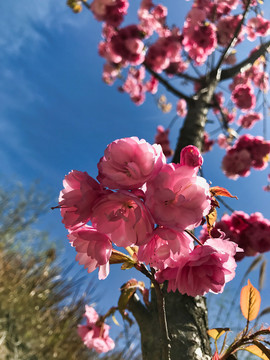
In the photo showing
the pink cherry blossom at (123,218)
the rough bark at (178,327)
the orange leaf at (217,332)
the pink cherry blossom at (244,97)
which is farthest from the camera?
the pink cherry blossom at (244,97)

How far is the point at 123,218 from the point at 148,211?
35mm

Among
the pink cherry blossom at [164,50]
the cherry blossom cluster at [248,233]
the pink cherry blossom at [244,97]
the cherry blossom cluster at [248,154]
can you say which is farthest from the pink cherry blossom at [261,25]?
the cherry blossom cluster at [248,233]

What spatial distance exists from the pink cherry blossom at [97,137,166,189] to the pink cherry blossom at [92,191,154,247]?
23 millimetres

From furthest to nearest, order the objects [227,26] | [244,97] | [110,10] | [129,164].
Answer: [244,97]
[227,26]
[110,10]
[129,164]

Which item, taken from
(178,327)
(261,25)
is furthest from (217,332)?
(261,25)

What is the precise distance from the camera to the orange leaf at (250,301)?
Answer: 22.9 inches

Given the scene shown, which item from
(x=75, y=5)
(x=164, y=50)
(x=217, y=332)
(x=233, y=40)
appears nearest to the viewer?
(x=217, y=332)

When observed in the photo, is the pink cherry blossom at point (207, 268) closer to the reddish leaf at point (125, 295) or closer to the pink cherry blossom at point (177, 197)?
the pink cherry blossom at point (177, 197)

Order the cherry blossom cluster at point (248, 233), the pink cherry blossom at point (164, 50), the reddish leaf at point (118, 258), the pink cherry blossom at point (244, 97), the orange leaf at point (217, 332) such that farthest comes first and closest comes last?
1. the pink cherry blossom at point (244, 97)
2. the pink cherry blossom at point (164, 50)
3. the cherry blossom cluster at point (248, 233)
4. the orange leaf at point (217, 332)
5. the reddish leaf at point (118, 258)

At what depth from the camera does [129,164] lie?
1.34ft

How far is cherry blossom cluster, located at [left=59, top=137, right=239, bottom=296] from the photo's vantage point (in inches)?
16.4

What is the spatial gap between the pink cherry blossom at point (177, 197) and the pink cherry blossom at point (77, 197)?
0.08 m

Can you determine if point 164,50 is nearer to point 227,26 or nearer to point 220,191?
point 227,26

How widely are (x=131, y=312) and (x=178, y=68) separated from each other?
3.93 meters
